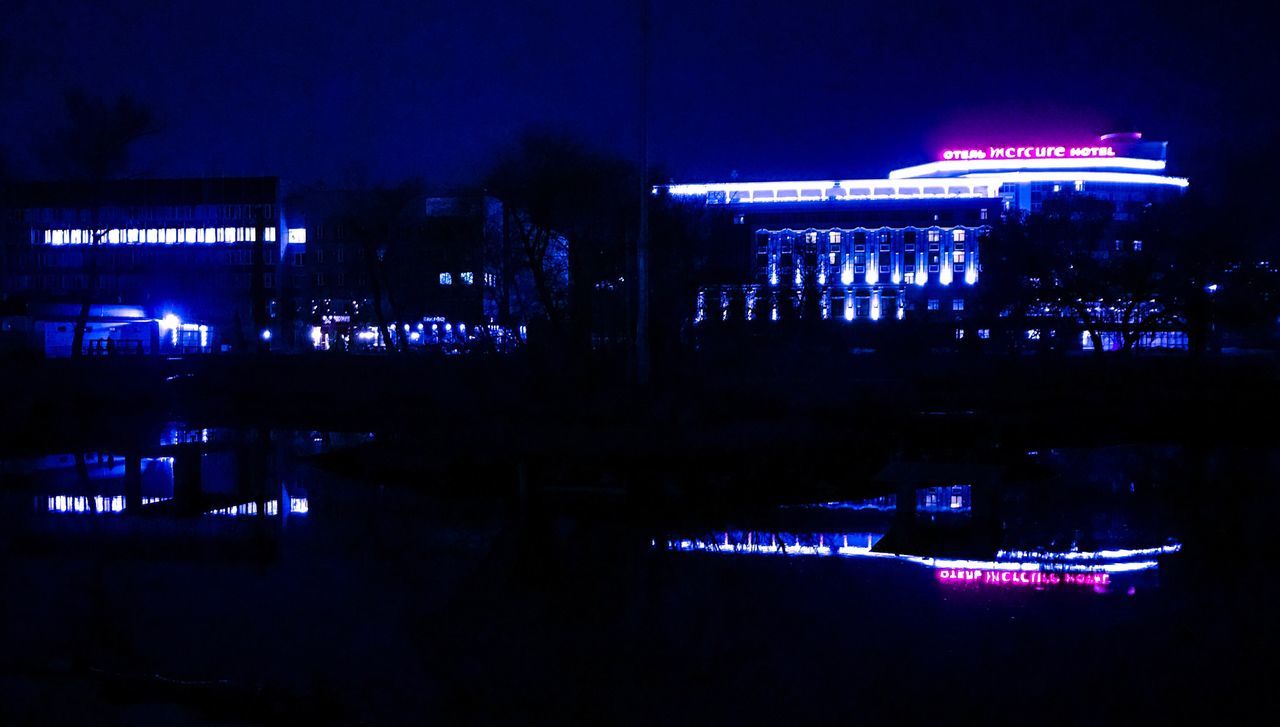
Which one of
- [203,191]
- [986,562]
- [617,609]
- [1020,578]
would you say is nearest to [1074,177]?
[203,191]

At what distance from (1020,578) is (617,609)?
432 centimetres

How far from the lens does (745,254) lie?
366 feet

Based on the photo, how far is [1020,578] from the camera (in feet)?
38.6

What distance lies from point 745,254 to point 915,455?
9102cm

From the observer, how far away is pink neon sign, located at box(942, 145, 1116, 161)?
12319 cm

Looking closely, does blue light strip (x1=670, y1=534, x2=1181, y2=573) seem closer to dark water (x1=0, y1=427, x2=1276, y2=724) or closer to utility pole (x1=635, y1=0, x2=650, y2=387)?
dark water (x1=0, y1=427, x2=1276, y2=724)

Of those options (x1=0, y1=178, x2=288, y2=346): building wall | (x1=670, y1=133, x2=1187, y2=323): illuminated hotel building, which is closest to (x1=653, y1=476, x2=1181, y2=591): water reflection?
(x1=670, y1=133, x2=1187, y2=323): illuminated hotel building

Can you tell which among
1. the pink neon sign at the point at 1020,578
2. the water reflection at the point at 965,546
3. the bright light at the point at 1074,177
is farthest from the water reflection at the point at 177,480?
the bright light at the point at 1074,177

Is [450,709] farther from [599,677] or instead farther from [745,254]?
[745,254]

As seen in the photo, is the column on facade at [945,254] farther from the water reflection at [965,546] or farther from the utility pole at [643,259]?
the water reflection at [965,546]

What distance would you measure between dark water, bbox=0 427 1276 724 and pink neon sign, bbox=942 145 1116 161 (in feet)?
368

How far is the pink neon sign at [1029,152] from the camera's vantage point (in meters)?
123

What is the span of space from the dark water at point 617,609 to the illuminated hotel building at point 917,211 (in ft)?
306

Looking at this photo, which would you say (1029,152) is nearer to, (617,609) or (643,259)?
(643,259)
